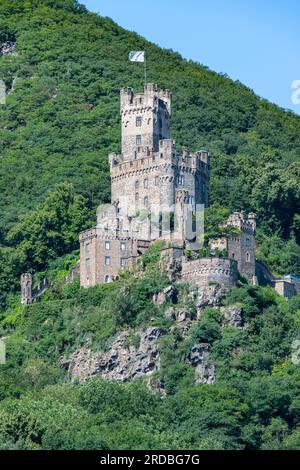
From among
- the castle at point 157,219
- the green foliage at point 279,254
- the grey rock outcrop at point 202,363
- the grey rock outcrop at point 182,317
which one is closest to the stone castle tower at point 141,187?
the castle at point 157,219

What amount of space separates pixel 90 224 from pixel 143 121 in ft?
23.9

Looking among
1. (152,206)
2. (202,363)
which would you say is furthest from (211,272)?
(152,206)

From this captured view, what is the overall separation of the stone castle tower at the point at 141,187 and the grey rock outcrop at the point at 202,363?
9.78m

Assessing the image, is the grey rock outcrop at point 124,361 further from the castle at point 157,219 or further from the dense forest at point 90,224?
the castle at point 157,219

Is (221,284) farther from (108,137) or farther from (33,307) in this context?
(108,137)

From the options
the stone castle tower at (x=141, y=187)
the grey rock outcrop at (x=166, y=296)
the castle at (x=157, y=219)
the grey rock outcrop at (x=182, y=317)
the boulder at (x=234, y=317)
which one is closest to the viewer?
the grey rock outcrop at (x=182, y=317)

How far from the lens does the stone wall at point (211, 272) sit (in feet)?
407

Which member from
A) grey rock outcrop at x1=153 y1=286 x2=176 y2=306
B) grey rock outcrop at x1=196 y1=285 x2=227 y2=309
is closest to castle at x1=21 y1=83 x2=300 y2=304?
grey rock outcrop at x1=196 y1=285 x2=227 y2=309

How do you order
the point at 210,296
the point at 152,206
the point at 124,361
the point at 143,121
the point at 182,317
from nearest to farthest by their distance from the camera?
the point at 124,361 → the point at 182,317 → the point at 210,296 → the point at 152,206 → the point at 143,121

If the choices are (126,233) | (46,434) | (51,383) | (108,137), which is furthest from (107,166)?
(46,434)

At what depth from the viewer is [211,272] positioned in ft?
407

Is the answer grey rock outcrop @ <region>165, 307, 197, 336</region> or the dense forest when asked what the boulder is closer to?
the dense forest

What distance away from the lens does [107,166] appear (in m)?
153

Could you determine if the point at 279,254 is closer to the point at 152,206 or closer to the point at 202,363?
the point at 152,206
